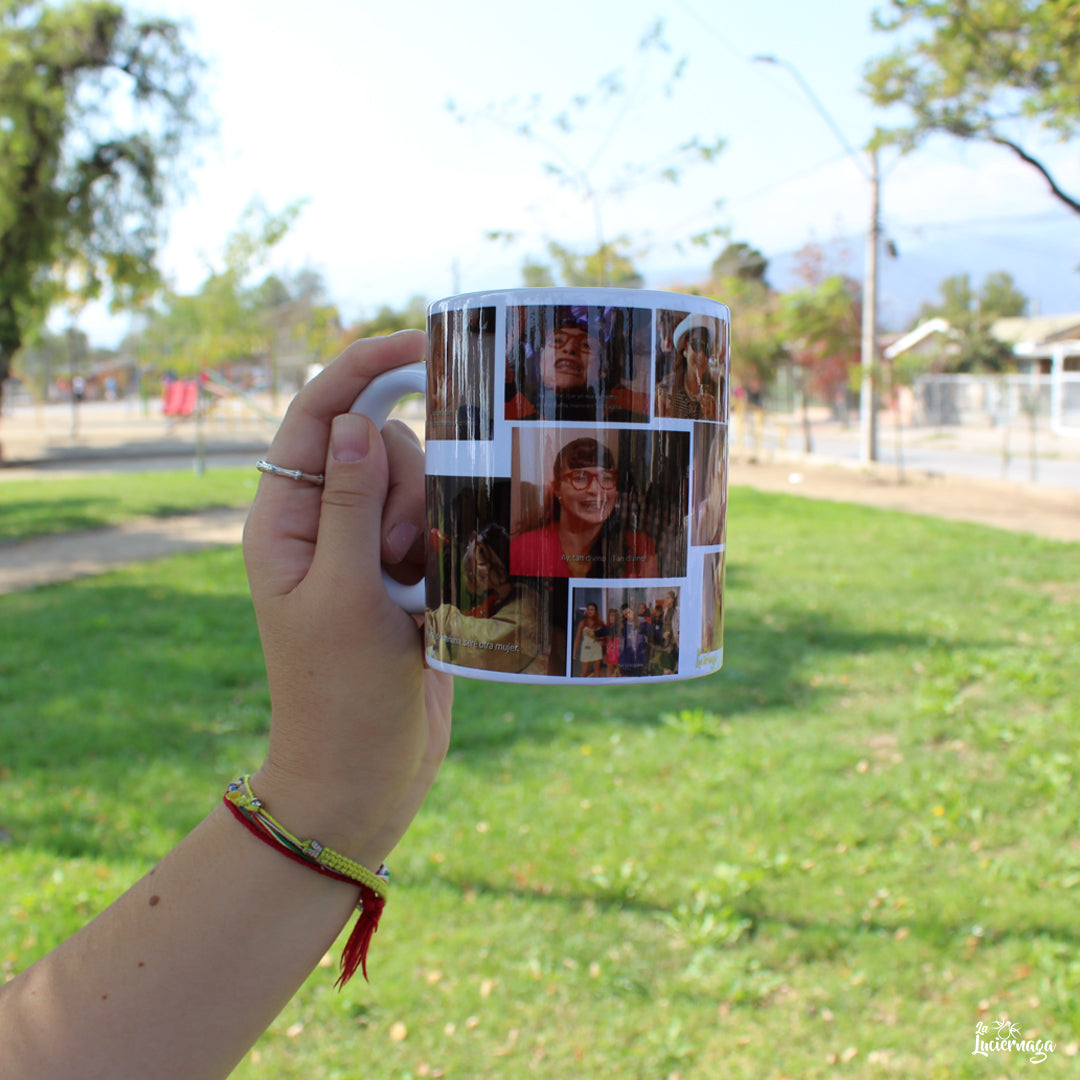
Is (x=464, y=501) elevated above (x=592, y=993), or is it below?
above

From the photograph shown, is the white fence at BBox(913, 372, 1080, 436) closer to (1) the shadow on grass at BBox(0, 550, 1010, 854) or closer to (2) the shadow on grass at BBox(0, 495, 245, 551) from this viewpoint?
(2) the shadow on grass at BBox(0, 495, 245, 551)

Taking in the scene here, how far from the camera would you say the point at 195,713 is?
4.78 metres

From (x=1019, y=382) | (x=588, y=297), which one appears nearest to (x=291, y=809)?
(x=588, y=297)

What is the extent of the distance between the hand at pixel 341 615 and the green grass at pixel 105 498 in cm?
1017

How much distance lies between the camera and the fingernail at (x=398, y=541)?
1.19 m

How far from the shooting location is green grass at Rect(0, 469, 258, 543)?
11.0m

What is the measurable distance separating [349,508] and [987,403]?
33.7 meters

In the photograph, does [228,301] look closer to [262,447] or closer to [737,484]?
[262,447]

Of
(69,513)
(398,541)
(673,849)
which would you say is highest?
(398,541)

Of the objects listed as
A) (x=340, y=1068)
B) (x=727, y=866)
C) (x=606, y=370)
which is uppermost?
(x=606, y=370)

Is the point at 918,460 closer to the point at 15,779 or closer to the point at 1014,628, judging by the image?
the point at 1014,628

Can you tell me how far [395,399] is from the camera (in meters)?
1.20

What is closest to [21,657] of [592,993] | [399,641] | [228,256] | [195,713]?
[195,713]

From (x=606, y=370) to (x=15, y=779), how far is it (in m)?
3.95
